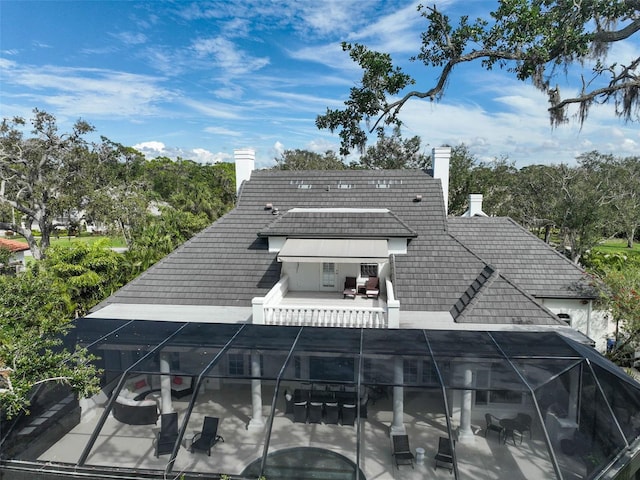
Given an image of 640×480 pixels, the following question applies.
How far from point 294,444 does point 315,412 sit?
4.21ft

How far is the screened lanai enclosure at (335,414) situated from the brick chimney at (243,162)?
20.1 meters

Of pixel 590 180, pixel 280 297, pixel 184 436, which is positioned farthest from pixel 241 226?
pixel 590 180

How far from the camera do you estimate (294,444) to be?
13.3 meters

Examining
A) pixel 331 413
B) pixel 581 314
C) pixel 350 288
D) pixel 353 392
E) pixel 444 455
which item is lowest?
pixel 444 455

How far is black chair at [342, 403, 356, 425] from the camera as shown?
43.6 ft

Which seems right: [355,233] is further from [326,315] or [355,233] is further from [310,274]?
[326,315]

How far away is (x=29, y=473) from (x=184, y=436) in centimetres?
458

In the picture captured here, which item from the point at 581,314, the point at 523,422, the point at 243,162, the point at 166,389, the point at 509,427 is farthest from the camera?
the point at 243,162

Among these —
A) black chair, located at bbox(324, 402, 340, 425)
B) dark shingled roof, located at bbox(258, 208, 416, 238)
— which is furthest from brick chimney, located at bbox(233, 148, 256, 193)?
black chair, located at bbox(324, 402, 340, 425)

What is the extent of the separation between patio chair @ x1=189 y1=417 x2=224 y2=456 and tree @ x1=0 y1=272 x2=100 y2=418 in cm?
381

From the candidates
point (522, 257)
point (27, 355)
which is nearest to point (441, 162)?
point (522, 257)

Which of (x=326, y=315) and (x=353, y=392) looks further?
(x=326, y=315)

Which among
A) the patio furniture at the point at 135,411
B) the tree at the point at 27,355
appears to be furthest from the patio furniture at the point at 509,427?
the tree at the point at 27,355

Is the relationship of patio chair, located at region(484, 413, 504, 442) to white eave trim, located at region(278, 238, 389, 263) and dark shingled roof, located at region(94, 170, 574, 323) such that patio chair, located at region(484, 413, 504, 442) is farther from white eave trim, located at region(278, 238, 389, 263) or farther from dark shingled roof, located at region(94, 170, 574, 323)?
white eave trim, located at region(278, 238, 389, 263)
